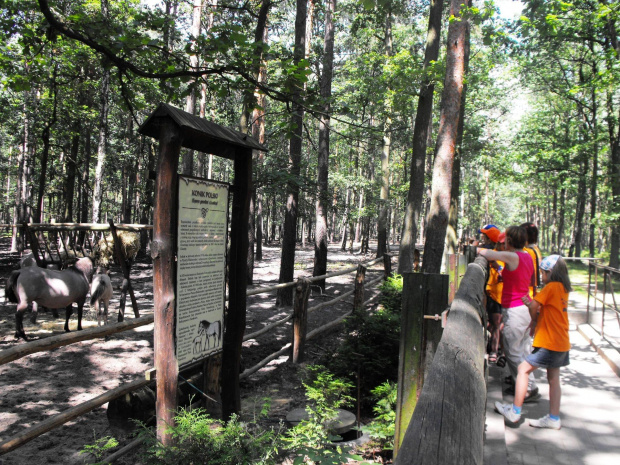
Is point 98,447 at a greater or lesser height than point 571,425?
greater

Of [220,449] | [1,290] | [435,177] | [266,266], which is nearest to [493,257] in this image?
[220,449]

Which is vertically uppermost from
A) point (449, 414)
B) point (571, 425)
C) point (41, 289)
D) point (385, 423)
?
point (449, 414)

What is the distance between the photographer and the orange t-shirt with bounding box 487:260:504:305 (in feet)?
20.0

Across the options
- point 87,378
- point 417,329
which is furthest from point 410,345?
point 87,378

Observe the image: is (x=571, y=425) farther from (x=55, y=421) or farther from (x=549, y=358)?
(x=55, y=421)

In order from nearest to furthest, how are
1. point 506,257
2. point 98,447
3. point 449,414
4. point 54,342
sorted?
point 449,414 → point 98,447 → point 54,342 → point 506,257

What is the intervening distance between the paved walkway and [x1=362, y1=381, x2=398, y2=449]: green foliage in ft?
2.54

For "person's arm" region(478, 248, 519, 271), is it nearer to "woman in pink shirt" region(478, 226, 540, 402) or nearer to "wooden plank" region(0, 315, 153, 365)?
"woman in pink shirt" region(478, 226, 540, 402)

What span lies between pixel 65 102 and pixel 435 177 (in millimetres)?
17960

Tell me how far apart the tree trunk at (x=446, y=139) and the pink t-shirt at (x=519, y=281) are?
3374 millimetres

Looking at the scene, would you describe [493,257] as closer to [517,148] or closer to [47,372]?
[47,372]

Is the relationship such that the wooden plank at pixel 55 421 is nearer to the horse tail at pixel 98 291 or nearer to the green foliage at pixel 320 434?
the green foliage at pixel 320 434

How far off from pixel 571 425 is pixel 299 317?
151 inches

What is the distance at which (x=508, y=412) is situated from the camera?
4410mm
